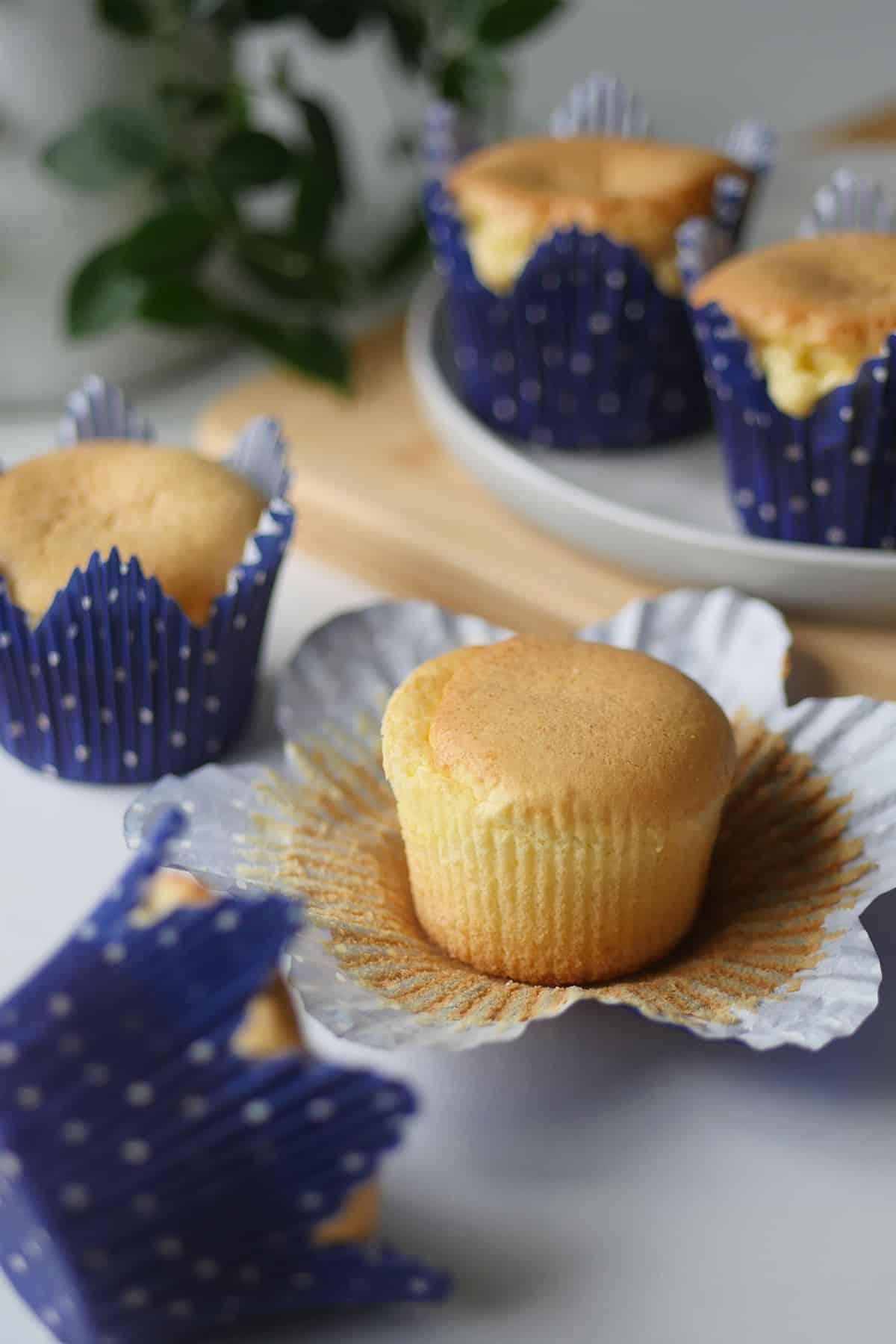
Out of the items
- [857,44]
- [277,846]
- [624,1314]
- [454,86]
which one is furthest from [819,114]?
[624,1314]

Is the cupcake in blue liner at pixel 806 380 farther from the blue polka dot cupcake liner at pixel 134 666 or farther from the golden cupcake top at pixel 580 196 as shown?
the blue polka dot cupcake liner at pixel 134 666

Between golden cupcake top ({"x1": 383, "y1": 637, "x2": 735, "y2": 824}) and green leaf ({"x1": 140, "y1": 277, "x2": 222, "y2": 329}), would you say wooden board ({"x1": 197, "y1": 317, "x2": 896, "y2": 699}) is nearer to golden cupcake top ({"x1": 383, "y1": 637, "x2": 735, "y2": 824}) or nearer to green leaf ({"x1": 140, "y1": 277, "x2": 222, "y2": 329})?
green leaf ({"x1": 140, "y1": 277, "x2": 222, "y2": 329})

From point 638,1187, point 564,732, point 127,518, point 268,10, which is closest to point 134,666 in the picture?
point 127,518

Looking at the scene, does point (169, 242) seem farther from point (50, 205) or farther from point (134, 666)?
point (134, 666)

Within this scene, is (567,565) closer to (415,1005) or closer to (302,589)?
(302,589)

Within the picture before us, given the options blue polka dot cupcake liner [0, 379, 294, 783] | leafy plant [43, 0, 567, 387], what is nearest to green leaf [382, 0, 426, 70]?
leafy plant [43, 0, 567, 387]

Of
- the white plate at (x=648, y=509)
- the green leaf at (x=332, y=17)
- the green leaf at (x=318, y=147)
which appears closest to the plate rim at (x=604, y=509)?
the white plate at (x=648, y=509)
